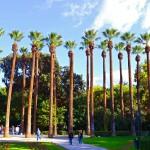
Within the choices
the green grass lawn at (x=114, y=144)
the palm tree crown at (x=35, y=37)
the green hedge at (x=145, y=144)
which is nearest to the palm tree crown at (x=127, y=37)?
the palm tree crown at (x=35, y=37)

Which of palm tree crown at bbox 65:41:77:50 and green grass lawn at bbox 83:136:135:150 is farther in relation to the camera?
palm tree crown at bbox 65:41:77:50

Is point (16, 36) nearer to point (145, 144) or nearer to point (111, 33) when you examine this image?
point (111, 33)

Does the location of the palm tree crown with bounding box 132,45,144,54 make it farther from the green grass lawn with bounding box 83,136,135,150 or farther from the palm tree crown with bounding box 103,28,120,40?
the green grass lawn with bounding box 83,136,135,150

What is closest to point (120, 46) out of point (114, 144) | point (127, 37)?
point (127, 37)

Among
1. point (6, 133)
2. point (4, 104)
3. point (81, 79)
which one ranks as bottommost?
point (6, 133)

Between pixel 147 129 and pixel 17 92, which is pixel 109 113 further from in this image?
pixel 17 92

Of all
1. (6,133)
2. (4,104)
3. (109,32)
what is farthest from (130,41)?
(6,133)

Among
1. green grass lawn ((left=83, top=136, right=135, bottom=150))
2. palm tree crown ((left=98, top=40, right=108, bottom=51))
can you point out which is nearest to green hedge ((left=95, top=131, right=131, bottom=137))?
green grass lawn ((left=83, top=136, right=135, bottom=150))

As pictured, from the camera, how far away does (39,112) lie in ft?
288

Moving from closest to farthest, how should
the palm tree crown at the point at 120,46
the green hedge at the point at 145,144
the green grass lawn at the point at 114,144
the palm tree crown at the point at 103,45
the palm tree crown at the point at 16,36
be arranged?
the green hedge at the point at 145,144
the green grass lawn at the point at 114,144
the palm tree crown at the point at 16,36
the palm tree crown at the point at 103,45
the palm tree crown at the point at 120,46

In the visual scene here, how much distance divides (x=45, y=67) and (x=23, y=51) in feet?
Answer: 28.5

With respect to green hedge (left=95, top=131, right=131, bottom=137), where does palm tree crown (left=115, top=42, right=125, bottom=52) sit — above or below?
above

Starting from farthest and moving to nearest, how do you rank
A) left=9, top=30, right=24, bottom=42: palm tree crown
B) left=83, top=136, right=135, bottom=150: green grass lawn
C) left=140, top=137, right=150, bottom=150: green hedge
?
1. left=9, top=30, right=24, bottom=42: palm tree crown
2. left=83, top=136, right=135, bottom=150: green grass lawn
3. left=140, top=137, right=150, bottom=150: green hedge

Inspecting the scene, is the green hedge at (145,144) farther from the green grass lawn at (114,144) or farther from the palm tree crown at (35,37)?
the palm tree crown at (35,37)
